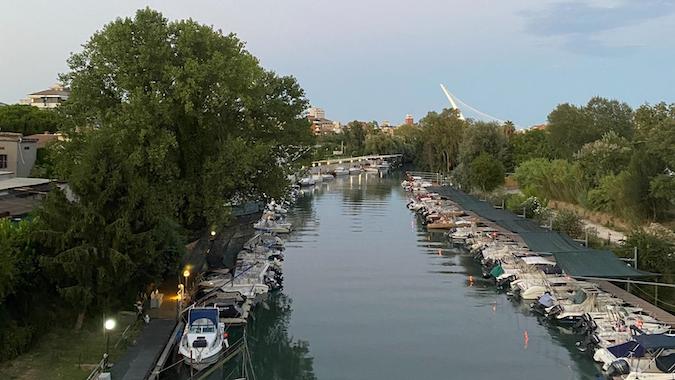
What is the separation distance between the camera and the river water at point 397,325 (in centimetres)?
2186

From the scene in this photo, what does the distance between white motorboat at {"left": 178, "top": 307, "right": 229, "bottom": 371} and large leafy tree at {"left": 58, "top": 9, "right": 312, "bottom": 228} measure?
5.97 meters

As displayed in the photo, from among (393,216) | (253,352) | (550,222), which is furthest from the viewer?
(393,216)

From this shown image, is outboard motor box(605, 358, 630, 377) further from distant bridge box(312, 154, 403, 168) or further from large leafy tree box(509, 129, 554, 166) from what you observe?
distant bridge box(312, 154, 403, 168)

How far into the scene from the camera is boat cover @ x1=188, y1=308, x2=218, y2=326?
22.0 meters

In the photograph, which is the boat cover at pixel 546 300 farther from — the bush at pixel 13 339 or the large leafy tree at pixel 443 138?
the large leafy tree at pixel 443 138

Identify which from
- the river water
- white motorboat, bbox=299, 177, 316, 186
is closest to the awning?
the river water

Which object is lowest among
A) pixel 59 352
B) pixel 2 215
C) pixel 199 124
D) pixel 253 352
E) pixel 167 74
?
pixel 253 352

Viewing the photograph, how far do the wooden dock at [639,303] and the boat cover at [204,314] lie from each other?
15.3m

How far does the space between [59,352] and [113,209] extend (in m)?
4.85

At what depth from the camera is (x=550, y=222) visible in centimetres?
3947

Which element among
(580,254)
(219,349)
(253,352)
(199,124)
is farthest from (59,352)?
(580,254)

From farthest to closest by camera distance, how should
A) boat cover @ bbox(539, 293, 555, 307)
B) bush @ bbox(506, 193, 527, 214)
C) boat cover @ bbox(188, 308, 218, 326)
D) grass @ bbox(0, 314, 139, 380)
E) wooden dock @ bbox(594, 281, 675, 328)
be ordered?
1. bush @ bbox(506, 193, 527, 214)
2. boat cover @ bbox(539, 293, 555, 307)
3. wooden dock @ bbox(594, 281, 675, 328)
4. boat cover @ bbox(188, 308, 218, 326)
5. grass @ bbox(0, 314, 139, 380)

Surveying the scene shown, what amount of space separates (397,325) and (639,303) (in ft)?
30.2

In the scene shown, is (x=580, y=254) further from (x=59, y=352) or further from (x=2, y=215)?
(x=2, y=215)
